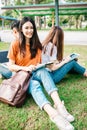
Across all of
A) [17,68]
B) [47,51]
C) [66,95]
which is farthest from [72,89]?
[17,68]

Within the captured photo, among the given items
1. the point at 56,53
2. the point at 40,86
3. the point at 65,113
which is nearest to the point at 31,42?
the point at 56,53

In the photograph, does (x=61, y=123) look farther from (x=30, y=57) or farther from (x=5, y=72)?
Result: (x=5, y=72)

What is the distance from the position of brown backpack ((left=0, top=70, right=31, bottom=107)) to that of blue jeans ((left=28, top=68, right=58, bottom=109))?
89 mm

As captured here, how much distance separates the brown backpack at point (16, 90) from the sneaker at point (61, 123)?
574mm

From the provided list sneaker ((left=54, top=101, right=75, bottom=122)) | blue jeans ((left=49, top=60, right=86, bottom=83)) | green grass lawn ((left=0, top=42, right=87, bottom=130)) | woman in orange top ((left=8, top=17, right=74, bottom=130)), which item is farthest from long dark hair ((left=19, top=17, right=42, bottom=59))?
sneaker ((left=54, top=101, right=75, bottom=122))

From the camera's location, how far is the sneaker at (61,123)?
13.2 feet

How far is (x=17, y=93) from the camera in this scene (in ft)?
14.8

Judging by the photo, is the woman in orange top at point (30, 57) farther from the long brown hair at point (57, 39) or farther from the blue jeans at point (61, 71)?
the blue jeans at point (61, 71)

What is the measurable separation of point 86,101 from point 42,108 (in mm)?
825

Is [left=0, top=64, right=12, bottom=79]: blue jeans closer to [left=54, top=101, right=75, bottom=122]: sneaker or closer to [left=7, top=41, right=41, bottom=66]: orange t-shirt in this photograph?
[left=7, top=41, right=41, bottom=66]: orange t-shirt

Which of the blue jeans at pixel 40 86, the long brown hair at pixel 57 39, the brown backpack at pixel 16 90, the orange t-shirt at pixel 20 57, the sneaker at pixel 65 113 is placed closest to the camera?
the sneaker at pixel 65 113

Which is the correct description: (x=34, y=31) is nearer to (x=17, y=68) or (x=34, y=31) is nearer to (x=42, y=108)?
(x=17, y=68)

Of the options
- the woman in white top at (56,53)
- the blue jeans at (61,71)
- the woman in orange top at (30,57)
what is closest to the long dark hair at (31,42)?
the woman in orange top at (30,57)

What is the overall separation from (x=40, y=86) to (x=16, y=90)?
0.32 meters
